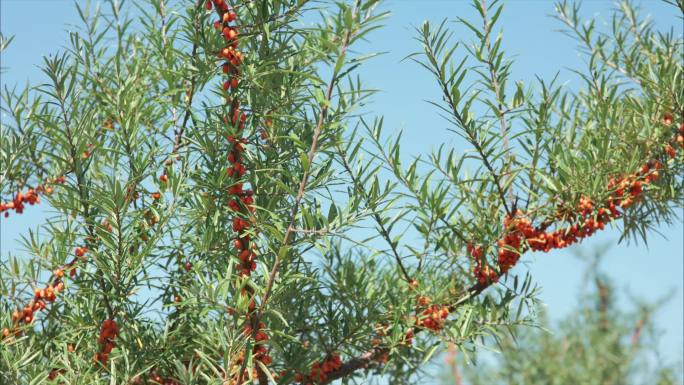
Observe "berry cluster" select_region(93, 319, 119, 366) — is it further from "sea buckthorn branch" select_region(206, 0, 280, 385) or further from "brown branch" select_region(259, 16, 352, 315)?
"brown branch" select_region(259, 16, 352, 315)

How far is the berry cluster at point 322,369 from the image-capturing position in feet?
3.50

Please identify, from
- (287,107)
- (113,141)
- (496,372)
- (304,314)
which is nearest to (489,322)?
(496,372)

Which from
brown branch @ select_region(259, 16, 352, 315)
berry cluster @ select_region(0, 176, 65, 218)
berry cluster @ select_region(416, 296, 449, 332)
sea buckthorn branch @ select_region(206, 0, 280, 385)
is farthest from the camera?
berry cluster @ select_region(0, 176, 65, 218)

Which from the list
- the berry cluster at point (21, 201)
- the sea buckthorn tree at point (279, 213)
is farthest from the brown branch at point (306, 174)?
the berry cluster at point (21, 201)

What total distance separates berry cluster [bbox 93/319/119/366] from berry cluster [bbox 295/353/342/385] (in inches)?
10.8

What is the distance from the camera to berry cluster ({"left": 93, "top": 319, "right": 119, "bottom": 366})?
992 mm

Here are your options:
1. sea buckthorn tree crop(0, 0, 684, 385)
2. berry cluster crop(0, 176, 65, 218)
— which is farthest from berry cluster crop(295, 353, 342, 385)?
berry cluster crop(0, 176, 65, 218)

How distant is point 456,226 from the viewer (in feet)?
3.67

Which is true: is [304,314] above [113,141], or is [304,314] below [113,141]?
below

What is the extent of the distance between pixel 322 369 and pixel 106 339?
1.01 ft

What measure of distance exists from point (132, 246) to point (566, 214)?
0.63 m

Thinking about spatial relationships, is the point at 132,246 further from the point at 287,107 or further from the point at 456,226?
the point at 456,226

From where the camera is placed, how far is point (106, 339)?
1.00m

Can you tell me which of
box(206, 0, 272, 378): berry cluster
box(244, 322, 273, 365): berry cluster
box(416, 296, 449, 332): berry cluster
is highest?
box(206, 0, 272, 378): berry cluster
